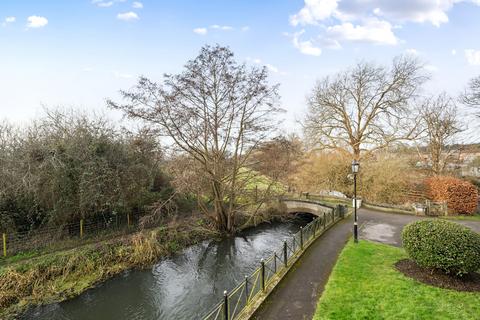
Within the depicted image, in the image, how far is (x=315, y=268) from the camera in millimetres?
8820

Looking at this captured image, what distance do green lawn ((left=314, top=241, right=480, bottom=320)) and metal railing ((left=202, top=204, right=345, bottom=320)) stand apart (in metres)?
1.64

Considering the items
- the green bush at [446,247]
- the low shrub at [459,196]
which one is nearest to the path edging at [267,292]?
the green bush at [446,247]

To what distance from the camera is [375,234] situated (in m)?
12.6

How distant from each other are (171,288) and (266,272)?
3.83 m

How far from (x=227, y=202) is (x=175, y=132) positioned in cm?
669

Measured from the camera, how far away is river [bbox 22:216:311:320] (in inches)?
335

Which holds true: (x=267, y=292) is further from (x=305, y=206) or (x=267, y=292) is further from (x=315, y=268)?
(x=305, y=206)

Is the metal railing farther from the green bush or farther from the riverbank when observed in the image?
the riverbank

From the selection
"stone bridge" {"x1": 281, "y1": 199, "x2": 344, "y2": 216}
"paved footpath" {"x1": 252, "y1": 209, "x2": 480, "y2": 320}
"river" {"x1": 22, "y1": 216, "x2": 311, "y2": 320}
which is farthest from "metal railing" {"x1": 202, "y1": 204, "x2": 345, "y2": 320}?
"stone bridge" {"x1": 281, "y1": 199, "x2": 344, "y2": 216}

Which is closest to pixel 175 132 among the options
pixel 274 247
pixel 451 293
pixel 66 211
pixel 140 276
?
pixel 66 211

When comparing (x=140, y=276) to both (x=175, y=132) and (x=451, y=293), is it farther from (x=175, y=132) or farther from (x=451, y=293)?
(x=451, y=293)

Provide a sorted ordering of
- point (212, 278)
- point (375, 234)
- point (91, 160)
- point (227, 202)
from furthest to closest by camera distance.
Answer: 1. point (227, 202)
2. point (91, 160)
3. point (375, 234)
4. point (212, 278)

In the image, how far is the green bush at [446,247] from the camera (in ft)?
21.9

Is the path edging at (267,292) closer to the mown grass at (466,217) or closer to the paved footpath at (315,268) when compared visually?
the paved footpath at (315,268)
